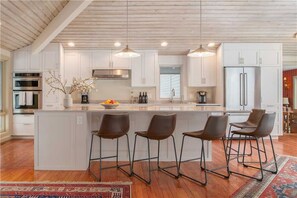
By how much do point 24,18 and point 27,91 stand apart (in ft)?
6.91

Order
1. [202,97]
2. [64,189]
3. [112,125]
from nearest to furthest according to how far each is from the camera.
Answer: [64,189], [112,125], [202,97]

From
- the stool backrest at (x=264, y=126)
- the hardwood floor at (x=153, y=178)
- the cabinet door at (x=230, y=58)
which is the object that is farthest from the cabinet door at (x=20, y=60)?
the stool backrest at (x=264, y=126)

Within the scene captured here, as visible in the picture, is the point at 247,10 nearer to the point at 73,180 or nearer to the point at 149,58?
the point at 149,58

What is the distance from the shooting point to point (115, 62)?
6.50m

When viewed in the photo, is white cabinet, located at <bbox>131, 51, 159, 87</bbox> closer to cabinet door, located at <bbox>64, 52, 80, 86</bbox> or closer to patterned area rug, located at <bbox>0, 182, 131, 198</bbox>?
cabinet door, located at <bbox>64, 52, 80, 86</bbox>

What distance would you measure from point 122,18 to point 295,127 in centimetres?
649

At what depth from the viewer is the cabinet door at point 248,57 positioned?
619cm

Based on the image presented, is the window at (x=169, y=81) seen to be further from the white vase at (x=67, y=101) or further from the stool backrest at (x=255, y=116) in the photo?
the white vase at (x=67, y=101)

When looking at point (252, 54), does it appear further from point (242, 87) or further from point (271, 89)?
point (271, 89)

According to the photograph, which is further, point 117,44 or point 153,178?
point 117,44

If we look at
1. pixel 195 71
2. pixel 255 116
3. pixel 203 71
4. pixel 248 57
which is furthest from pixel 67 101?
pixel 248 57

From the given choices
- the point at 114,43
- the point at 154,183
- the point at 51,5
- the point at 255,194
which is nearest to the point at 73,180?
the point at 154,183

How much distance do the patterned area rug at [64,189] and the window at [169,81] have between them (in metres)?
4.40

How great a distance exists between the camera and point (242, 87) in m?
6.08
